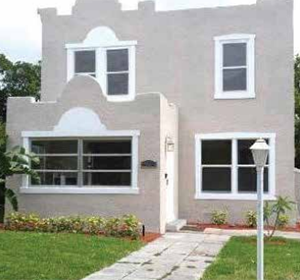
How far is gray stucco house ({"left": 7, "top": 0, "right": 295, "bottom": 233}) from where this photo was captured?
53.6 feet

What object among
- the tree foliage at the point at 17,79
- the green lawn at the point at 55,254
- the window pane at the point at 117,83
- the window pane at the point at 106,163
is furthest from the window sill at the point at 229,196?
the tree foliage at the point at 17,79

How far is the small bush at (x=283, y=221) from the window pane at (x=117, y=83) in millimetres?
6446

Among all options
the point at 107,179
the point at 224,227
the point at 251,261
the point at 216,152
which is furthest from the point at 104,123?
the point at 251,261

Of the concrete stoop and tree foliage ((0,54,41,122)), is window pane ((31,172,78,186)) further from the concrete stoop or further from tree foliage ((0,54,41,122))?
tree foliage ((0,54,41,122))

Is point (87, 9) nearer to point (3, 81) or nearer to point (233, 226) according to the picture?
point (233, 226)

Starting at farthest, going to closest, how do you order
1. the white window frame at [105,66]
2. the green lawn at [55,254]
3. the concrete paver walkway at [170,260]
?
the white window frame at [105,66], the concrete paver walkway at [170,260], the green lawn at [55,254]

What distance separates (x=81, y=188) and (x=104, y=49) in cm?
515

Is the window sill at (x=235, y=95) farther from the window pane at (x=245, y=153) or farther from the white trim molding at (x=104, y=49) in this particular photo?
the white trim molding at (x=104, y=49)

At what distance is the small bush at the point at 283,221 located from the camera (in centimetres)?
1739

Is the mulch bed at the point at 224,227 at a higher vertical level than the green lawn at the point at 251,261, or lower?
higher

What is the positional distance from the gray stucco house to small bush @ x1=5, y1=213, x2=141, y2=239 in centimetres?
97

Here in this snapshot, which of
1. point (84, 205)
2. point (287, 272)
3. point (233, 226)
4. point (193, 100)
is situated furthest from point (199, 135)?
point (287, 272)

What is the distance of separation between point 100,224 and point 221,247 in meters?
3.38

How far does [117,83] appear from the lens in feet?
62.8
